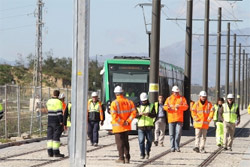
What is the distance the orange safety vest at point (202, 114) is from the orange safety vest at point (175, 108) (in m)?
0.41

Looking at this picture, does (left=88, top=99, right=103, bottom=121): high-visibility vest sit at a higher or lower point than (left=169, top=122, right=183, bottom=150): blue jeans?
higher

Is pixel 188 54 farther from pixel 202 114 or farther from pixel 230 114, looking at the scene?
pixel 202 114

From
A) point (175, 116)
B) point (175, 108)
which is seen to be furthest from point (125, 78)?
point (175, 116)

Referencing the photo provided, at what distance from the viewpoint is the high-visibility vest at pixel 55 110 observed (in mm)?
20750

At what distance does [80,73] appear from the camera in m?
13.7

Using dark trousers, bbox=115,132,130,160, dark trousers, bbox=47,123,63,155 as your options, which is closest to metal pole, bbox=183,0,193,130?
dark trousers, bbox=47,123,63,155

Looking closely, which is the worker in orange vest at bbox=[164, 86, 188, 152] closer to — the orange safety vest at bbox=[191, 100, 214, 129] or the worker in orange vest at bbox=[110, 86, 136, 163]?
the orange safety vest at bbox=[191, 100, 214, 129]

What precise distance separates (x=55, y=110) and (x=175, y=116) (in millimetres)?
4095

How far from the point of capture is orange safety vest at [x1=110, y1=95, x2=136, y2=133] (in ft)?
61.1

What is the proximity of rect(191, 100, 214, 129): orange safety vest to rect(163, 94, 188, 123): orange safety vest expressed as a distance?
1.34ft

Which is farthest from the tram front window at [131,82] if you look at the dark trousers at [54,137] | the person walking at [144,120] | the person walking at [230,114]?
the person walking at [144,120]

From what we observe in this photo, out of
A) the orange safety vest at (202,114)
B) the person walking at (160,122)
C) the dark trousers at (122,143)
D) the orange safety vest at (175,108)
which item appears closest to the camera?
the dark trousers at (122,143)

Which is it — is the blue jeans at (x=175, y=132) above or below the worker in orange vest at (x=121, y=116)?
below

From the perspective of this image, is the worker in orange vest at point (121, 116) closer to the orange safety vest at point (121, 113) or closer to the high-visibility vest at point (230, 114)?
the orange safety vest at point (121, 113)
